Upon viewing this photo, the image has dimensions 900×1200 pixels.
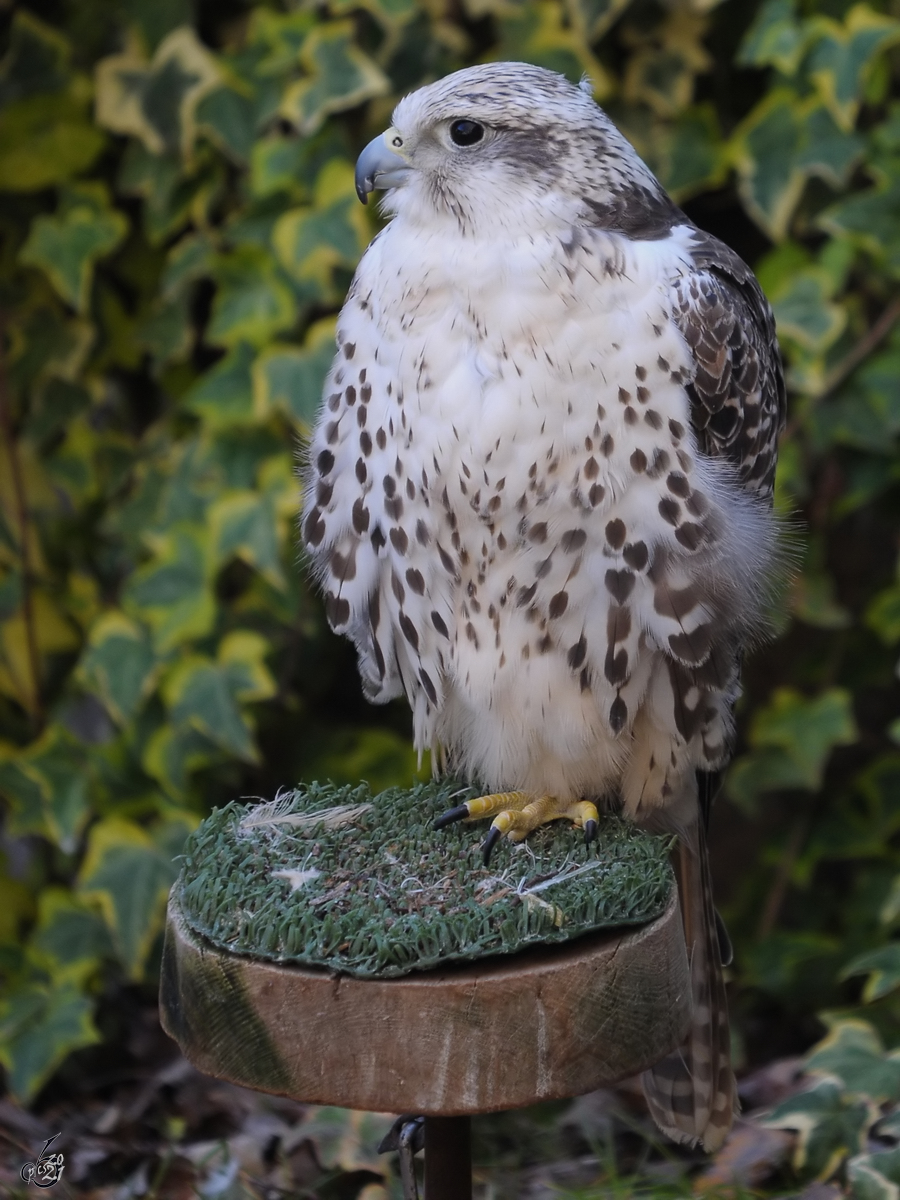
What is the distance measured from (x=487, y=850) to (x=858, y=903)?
1.75m

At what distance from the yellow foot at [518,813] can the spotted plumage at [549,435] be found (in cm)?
4

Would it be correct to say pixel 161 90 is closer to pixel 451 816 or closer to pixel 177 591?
pixel 177 591

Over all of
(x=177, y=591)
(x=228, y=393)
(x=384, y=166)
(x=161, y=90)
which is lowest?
(x=177, y=591)

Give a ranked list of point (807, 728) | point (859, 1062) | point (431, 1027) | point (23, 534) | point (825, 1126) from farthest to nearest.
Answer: point (23, 534) < point (807, 728) < point (859, 1062) < point (825, 1126) < point (431, 1027)

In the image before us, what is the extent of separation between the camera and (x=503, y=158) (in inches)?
77.9

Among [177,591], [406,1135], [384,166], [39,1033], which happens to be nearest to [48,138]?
[177,591]

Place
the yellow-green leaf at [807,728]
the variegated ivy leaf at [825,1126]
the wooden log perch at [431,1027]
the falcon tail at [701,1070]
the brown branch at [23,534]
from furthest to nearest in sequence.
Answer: the brown branch at [23,534] < the yellow-green leaf at [807,728] < the variegated ivy leaf at [825,1126] < the falcon tail at [701,1070] < the wooden log perch at [431,1027]

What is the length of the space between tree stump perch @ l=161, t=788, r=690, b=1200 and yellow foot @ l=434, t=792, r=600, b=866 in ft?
1.08

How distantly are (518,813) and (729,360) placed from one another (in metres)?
0.74

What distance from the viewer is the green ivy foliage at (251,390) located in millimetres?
3002

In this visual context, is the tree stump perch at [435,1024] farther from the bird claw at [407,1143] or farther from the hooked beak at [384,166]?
the hooked beak at [384,166]

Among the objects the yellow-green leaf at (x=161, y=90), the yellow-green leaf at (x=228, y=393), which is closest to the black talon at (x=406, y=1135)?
the yellow-green leaf at (x=228, y=393)

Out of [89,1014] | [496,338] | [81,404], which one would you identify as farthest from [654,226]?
[89,1014]

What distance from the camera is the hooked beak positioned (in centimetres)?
203
